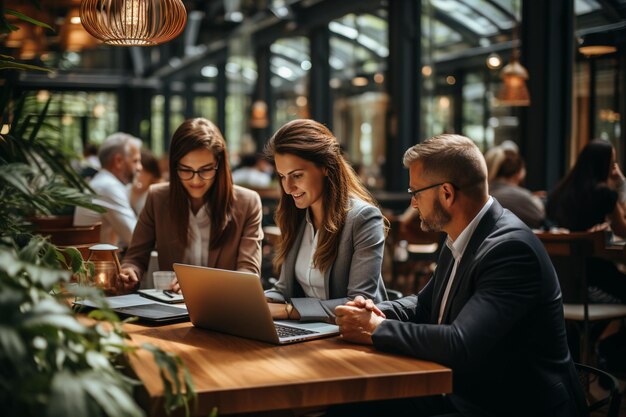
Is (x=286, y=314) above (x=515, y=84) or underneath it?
underneath

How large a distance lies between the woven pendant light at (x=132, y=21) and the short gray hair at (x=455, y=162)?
1432 mm

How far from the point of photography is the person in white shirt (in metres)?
4.89

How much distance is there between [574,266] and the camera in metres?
4.29

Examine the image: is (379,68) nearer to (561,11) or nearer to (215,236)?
(561,11)

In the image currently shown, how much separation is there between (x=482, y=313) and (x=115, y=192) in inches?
133

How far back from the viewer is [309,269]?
120 inches

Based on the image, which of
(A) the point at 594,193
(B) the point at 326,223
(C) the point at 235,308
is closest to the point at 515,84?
(A) the point at 594,193

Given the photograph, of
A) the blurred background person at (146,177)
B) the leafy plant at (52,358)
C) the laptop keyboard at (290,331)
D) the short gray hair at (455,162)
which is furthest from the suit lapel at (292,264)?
the blurred background person at (146,177)

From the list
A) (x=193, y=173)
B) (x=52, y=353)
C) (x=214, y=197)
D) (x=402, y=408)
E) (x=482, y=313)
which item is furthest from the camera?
(x=214, y=197)

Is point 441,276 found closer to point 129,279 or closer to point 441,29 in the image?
point 129,279

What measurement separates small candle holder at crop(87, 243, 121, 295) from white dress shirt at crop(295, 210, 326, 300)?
2.25 ft

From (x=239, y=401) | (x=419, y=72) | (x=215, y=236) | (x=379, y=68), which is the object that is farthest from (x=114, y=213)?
(x=379, y=68)

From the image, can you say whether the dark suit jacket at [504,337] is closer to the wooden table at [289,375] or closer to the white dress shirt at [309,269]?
the wooden table at [289,375]

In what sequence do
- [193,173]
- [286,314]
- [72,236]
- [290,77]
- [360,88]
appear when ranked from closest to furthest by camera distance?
1. [286,314]
2. [193,173]
3. [72,236]
4. [360,88]
5. [290,77]
